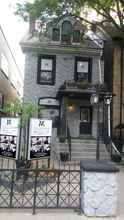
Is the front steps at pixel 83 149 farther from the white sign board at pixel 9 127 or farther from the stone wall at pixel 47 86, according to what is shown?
the white sign board at pixel 9 127

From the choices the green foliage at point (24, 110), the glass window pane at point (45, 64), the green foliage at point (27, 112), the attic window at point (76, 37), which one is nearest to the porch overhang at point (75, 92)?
the glass window pane at point (45, 64)

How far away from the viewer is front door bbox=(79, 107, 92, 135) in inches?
845

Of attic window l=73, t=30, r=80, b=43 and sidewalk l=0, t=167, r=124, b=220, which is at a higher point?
attic window l=73, t=30, r=80, b=43

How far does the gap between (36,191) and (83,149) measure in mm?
10963

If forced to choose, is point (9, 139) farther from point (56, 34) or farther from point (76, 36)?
point (76, 36)

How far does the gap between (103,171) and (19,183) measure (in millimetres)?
2638

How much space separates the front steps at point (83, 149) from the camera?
58.1ft

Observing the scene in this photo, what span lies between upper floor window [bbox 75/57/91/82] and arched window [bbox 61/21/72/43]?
149 cm

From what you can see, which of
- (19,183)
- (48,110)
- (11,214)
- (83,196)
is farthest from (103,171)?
(48,110)

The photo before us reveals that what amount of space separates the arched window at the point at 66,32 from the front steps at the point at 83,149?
7025 millimetres

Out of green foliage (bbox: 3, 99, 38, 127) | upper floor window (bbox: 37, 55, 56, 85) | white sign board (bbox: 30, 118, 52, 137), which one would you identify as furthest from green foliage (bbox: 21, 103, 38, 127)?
upper floor window (bbox: 37, 55, 56, 85)

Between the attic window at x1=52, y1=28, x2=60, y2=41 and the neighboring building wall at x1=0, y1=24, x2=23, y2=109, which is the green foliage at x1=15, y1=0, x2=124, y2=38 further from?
the neighboring building wall at x1=0, y1=24, x2=23, y2=109

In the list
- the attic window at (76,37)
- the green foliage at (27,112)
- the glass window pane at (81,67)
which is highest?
the attic window at (76,37)

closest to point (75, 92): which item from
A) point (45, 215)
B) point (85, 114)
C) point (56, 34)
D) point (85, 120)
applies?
point (85, 114)
